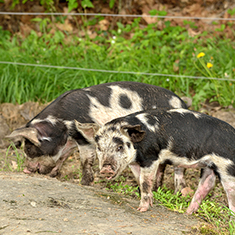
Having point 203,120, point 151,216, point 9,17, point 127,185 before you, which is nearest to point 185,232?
point 151,216

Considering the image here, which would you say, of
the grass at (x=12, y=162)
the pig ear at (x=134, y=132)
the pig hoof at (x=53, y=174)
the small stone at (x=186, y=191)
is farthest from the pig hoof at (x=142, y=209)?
the grass at (x=12, y=162)

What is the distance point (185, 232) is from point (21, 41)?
6.63 meters

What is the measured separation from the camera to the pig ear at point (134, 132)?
3578 mm

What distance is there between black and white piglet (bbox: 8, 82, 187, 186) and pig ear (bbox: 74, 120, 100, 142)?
8.8 inches

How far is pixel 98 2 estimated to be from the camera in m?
9.27

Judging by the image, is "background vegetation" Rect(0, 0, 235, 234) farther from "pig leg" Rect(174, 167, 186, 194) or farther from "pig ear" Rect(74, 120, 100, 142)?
"pig ear" Rect(74, 120, 100, 142)

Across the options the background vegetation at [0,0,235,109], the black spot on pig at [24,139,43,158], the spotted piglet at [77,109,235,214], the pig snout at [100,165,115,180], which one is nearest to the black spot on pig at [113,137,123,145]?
the spotted piglet at [77,109,235,214]

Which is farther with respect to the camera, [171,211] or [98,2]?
[98,2]

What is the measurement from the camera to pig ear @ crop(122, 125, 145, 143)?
3.58 m

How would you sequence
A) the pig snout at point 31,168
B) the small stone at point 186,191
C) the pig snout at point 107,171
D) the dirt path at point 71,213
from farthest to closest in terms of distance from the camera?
the pig snout at point 31,168 → the small stone at point 186,191 → the pig snout at point 107,171 → the dirt path at point 71,213

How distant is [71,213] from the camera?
335 centimetres

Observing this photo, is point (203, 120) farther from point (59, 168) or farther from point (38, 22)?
point (38, 22)

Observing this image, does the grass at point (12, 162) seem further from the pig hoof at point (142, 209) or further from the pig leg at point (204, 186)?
the pig leg at point (204, 186)

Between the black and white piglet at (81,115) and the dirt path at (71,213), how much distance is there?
1.52ft
